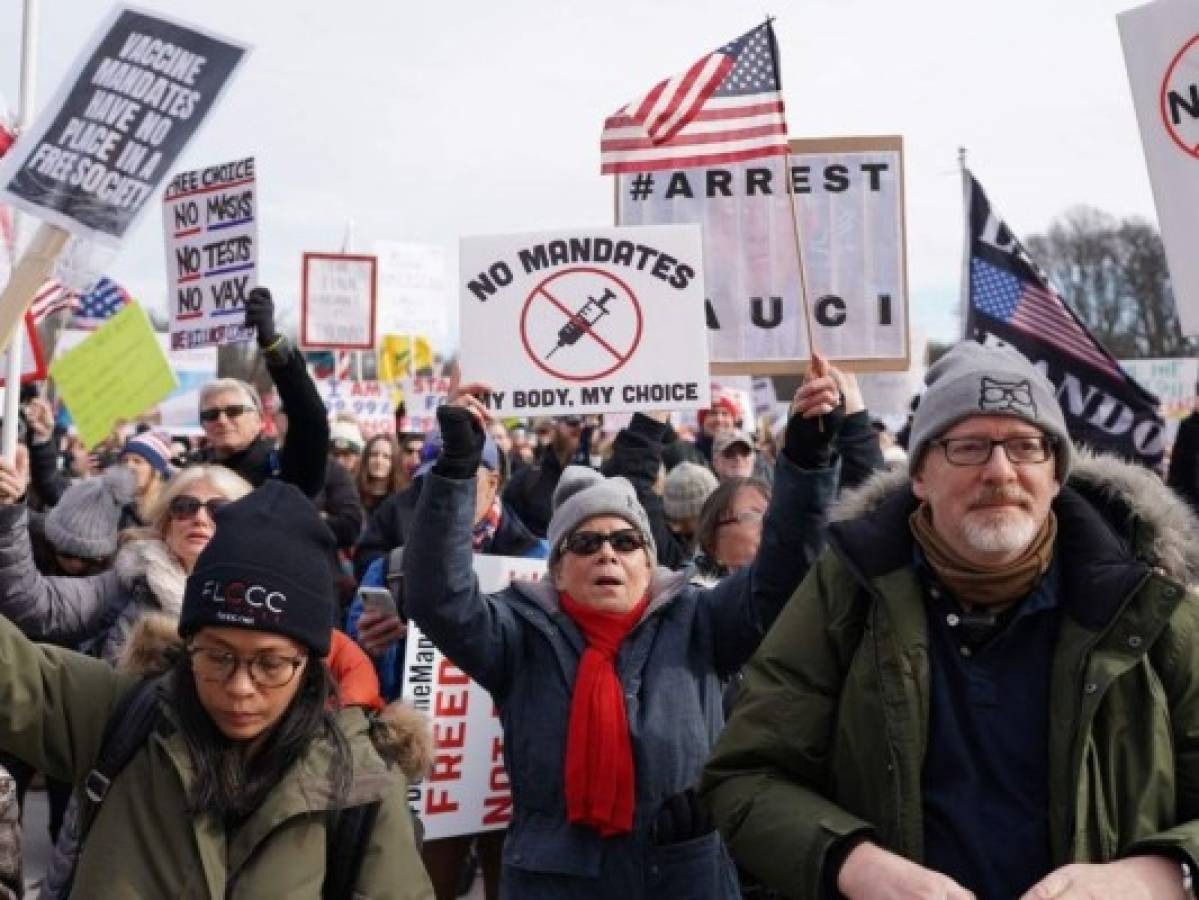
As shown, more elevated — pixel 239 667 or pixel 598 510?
pixel 598 510

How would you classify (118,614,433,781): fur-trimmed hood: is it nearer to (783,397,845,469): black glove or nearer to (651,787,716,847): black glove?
(651,787,716,847): black glove

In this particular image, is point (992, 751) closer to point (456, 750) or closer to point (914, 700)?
point (914, 700)

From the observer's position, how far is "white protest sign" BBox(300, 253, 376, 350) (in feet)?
45.2

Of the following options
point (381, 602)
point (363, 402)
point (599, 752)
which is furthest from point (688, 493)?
point (363, 402)

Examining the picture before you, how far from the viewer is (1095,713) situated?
237 cm

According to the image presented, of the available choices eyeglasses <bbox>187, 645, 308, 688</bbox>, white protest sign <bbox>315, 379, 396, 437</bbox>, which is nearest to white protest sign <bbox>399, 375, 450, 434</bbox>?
white protest sign <bbox>315, 379, 396, 437</bbox>

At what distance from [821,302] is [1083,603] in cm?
276

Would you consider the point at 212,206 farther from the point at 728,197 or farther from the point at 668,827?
the point at 668,827

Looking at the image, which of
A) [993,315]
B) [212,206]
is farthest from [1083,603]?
[212,206]

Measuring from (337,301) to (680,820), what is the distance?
11.0m

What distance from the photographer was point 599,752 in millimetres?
3594

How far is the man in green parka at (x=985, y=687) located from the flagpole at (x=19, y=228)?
11.0ft

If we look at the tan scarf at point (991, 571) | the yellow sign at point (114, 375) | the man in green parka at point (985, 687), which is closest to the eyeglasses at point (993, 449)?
the man in green parka at point (985, 687)

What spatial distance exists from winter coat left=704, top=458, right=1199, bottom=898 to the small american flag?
431cm
